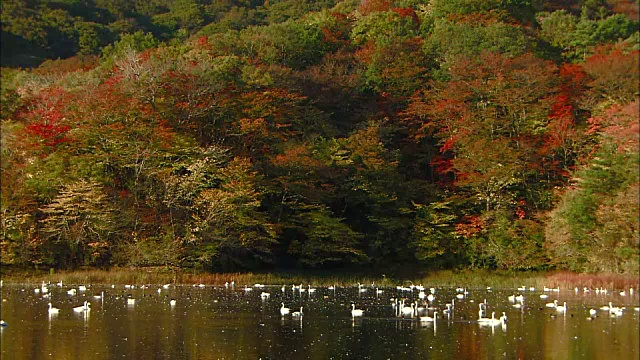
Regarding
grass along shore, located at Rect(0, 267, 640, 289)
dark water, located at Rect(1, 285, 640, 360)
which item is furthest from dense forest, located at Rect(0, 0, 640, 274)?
dark water, located at Rect(1, 285, 640, 360)

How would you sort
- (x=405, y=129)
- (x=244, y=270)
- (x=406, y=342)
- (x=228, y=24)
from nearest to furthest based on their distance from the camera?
1. (x=406, y=342)
2. (x=244, y=270)
3. (x=405, y=129)
4. (x=228, y=24)

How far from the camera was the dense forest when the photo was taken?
38000mm

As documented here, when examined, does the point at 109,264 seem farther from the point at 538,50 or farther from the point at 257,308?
the point at 538,50

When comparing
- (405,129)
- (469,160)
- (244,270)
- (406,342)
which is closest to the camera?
(406,342)

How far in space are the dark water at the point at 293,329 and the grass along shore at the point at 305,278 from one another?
4.44 m

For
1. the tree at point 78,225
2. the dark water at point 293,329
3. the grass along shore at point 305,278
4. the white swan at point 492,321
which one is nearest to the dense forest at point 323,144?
the tree at point 78,225

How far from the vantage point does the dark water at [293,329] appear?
19.8 metres

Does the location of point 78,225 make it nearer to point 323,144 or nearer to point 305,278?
point 305,278

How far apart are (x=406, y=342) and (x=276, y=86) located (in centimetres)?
2663

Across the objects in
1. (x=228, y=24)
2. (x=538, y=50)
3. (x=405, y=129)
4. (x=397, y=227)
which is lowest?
(x=397, y=227)

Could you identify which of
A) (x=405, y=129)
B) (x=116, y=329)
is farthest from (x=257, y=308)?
(x=405, y=129)

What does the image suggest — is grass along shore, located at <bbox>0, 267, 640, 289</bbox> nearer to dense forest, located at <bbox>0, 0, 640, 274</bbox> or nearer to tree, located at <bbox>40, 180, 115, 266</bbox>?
dense forest, located at <bbox>0, 0, 640, 274</bbox>

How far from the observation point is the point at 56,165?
38469mm

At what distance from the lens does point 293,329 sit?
2334cm
